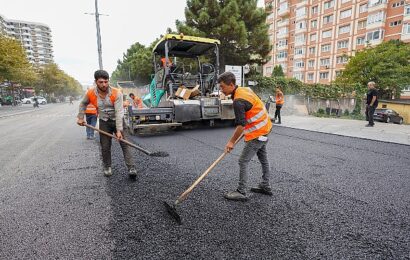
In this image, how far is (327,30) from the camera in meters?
37.5

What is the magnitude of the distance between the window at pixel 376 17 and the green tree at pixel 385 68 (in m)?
8.27

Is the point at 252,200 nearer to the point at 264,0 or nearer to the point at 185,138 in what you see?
the point at 185,138

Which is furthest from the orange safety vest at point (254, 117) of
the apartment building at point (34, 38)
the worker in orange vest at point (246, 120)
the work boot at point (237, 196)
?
the apartment building at point (34, 38)

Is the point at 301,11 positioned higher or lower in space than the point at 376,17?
higher

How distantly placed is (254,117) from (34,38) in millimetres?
126107

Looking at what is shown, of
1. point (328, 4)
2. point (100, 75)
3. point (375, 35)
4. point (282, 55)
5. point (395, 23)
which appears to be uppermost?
point (328, 4)

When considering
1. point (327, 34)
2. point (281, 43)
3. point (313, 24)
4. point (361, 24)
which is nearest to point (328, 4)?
point (313, 24)

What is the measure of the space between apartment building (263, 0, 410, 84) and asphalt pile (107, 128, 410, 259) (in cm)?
2688

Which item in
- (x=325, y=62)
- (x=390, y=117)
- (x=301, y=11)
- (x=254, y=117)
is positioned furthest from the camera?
(x=301, y=11)

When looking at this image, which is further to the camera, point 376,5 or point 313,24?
point 313,24

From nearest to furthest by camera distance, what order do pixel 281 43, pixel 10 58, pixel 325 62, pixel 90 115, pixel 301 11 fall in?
pixel 90 115 → pixel 10 58 → pixel 325 62 → pixel 301 11 → pixel 281 43

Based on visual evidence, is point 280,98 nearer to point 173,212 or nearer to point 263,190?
point 263,190

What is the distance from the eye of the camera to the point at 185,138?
6.68 metres

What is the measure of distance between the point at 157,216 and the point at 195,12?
15.2m
